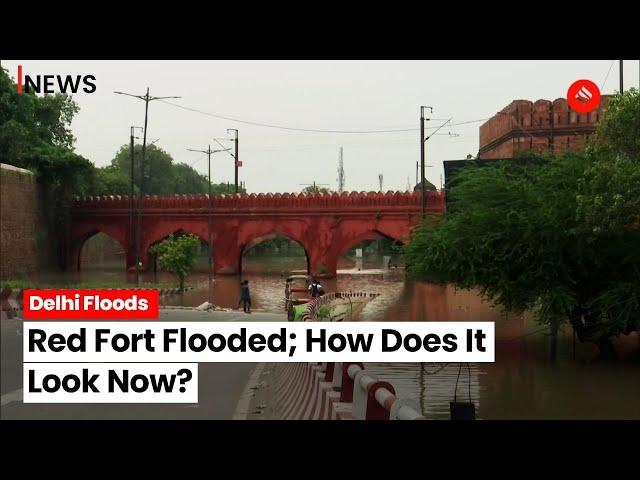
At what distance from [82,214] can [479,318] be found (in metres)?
24.8

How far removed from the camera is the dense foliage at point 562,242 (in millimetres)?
13305

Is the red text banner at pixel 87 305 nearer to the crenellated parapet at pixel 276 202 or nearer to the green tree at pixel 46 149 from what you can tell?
the green tree at pixel 46 149

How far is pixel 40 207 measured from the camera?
3384cm

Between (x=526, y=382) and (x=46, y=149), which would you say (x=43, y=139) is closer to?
(x=46, y=149)

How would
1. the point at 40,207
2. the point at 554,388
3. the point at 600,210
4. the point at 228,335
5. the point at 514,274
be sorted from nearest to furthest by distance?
the point at 228,335
the point at 554,388
the point at 600,210
the point at 514,274
the point at 40,207

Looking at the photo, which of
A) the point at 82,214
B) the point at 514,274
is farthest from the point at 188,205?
the point at 514,274

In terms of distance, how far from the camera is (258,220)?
1607 inches

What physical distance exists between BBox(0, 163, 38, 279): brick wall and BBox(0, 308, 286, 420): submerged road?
A: 17.0m

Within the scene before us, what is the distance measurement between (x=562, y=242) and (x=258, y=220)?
28.1 meters

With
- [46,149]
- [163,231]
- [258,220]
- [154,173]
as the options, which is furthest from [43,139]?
[154,173]

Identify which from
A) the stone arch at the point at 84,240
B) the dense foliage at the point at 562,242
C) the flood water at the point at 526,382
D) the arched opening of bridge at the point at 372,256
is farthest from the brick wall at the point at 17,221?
the arched opening of bridge at the point at 372,256

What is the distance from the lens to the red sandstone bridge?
3872cm
